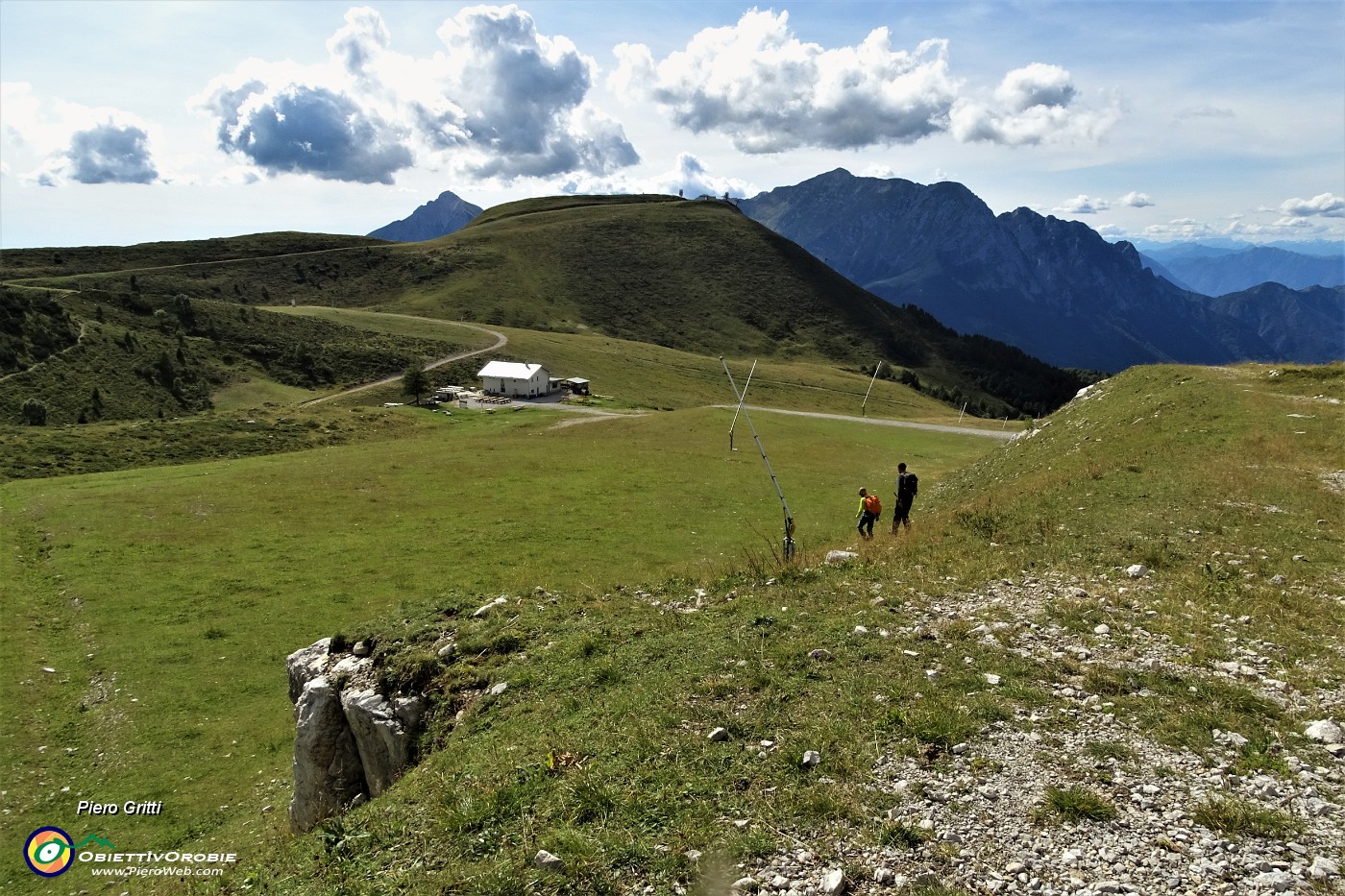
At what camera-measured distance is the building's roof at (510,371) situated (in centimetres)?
10354

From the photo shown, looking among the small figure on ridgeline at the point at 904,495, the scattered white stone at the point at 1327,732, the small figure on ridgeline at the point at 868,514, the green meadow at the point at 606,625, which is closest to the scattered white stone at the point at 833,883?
the green meadow at the point at 606,625

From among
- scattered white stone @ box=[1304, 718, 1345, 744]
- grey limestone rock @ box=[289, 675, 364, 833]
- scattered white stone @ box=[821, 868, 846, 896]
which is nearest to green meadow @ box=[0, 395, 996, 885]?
grey limestone rock @ box=[289, 675, 364, 833]

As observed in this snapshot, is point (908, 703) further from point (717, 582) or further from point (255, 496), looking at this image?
point (255, 496)

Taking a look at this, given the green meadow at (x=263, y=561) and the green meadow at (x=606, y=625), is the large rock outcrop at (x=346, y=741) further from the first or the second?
the green meadow at (x=263, y=561)

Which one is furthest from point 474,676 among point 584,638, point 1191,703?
point 1191,703

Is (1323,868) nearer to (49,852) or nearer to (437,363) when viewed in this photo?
(49,852)

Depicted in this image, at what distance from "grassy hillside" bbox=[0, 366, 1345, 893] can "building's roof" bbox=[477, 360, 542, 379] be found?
68.7m

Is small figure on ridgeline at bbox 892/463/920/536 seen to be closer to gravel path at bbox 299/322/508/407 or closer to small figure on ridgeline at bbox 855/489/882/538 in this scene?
small figure on ridgeline at bbox 855/489/882/538

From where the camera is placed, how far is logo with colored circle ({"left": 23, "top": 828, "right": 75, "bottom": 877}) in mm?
13836

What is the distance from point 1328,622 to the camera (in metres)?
12.1

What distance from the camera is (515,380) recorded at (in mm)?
103438

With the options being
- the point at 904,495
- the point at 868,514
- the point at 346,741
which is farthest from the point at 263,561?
the point at 904,495

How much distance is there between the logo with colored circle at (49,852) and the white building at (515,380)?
9065 centimetres

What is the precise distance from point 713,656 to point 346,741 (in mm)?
7892
